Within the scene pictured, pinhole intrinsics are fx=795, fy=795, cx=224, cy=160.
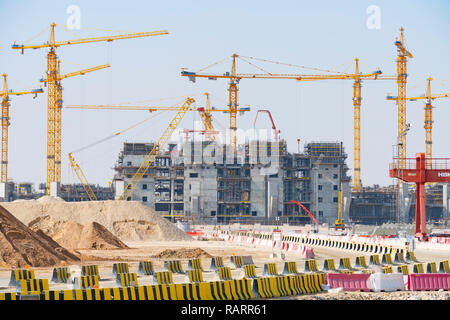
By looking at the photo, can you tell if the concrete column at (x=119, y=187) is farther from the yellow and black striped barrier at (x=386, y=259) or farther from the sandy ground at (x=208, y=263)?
the yellow and black striped barrier at (x=386, y=259)

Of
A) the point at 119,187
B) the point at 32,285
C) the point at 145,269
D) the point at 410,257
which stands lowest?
the point at 410,257

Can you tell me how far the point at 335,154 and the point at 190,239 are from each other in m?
94.6

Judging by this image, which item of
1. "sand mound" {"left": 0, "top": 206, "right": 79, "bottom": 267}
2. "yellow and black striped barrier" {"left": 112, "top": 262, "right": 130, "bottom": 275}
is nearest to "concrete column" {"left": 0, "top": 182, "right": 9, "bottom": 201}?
"sand mound" {"left": 0, "top": 206, "right": 79, "bottom": 267}

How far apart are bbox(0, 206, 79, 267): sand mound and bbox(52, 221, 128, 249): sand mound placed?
766 inches

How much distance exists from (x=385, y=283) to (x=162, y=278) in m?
9.29

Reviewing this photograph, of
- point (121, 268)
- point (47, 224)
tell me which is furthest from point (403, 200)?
point (121, 268)

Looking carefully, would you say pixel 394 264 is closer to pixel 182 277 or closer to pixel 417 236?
pixel 182 277

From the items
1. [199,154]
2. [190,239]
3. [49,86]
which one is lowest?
[190,239]

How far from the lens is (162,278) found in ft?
109

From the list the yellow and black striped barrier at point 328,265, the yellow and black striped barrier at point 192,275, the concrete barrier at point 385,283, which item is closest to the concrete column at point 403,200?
the yellow and black striped barrier at point 328,265

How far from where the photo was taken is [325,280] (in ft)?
110

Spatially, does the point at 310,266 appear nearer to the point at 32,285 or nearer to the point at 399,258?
the point at 399,258
